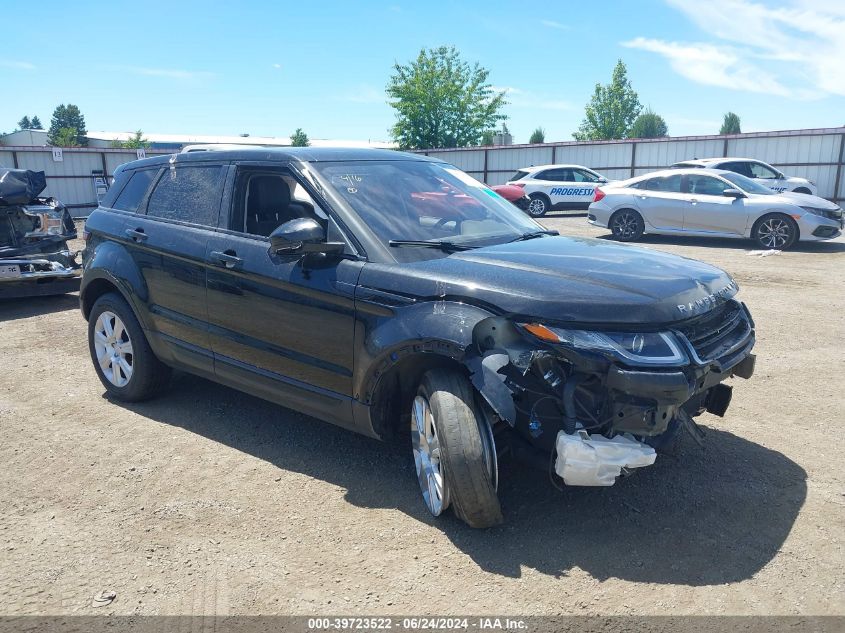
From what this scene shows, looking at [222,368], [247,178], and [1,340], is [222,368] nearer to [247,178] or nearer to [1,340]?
[247,178]

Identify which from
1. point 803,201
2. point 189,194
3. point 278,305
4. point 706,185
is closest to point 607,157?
point 706,185

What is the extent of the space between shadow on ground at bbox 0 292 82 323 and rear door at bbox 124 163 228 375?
13.1 ft

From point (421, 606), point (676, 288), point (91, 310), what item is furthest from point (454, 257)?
point (91, 310)

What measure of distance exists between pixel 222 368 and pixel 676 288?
276 centimetres

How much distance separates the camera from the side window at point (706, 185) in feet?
44.9

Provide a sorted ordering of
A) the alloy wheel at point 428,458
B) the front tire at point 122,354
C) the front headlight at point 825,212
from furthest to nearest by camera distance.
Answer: the front headlight at point 825,212 → the front tire at point 122,354 → the alloy wheel at point 428,458

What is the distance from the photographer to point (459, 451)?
308 cm

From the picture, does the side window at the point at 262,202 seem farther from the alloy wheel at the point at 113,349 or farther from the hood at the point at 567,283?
the alloy wheel at the point at 113,349

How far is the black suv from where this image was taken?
3.01 meters

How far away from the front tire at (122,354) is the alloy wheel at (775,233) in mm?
11831

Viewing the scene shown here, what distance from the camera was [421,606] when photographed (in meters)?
2.81

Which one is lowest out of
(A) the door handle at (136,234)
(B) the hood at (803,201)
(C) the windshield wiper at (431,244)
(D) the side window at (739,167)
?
(A) the door handle at (136,234)

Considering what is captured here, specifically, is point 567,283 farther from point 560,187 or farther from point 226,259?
point 560,187

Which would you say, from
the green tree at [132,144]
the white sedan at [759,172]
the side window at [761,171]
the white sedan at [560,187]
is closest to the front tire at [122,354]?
the white sedan at [759,172]
